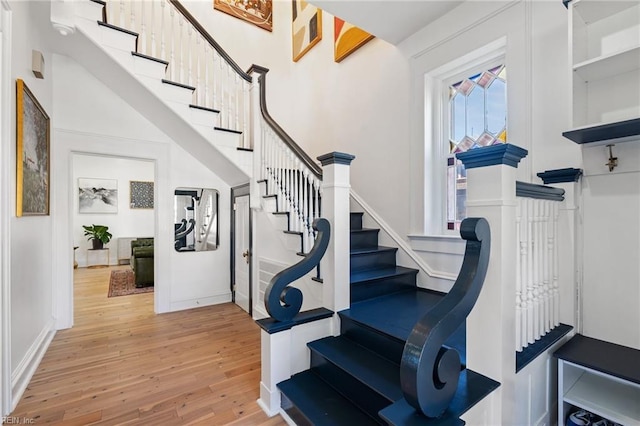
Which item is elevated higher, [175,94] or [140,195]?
[175,94]

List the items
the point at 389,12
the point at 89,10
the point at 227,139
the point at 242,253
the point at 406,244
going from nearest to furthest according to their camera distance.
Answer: the point at 389,12 < the point at 89,10 < the point at 406,244 < the point at 227,139 < the point at 242,253

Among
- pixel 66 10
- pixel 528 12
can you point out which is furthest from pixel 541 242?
pixel 66 10

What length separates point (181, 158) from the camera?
4016 mm

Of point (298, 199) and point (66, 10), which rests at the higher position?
point (66, 10)

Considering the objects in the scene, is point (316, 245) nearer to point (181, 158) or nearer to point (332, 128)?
point (332, 128)

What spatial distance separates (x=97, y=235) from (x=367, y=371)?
8494mm

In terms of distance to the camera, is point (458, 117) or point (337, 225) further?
point (458, 117)

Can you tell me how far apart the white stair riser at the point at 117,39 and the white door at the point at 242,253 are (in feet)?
6.41

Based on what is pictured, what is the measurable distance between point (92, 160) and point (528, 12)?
30.1 feet

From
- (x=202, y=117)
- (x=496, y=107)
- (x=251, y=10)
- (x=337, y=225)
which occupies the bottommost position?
(x=337, y=225)

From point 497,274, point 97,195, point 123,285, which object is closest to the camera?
point 497,274

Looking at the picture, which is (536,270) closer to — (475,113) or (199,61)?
(475,113)

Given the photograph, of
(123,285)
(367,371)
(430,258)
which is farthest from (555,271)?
(123,285)

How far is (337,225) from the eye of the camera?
7.02 feet
